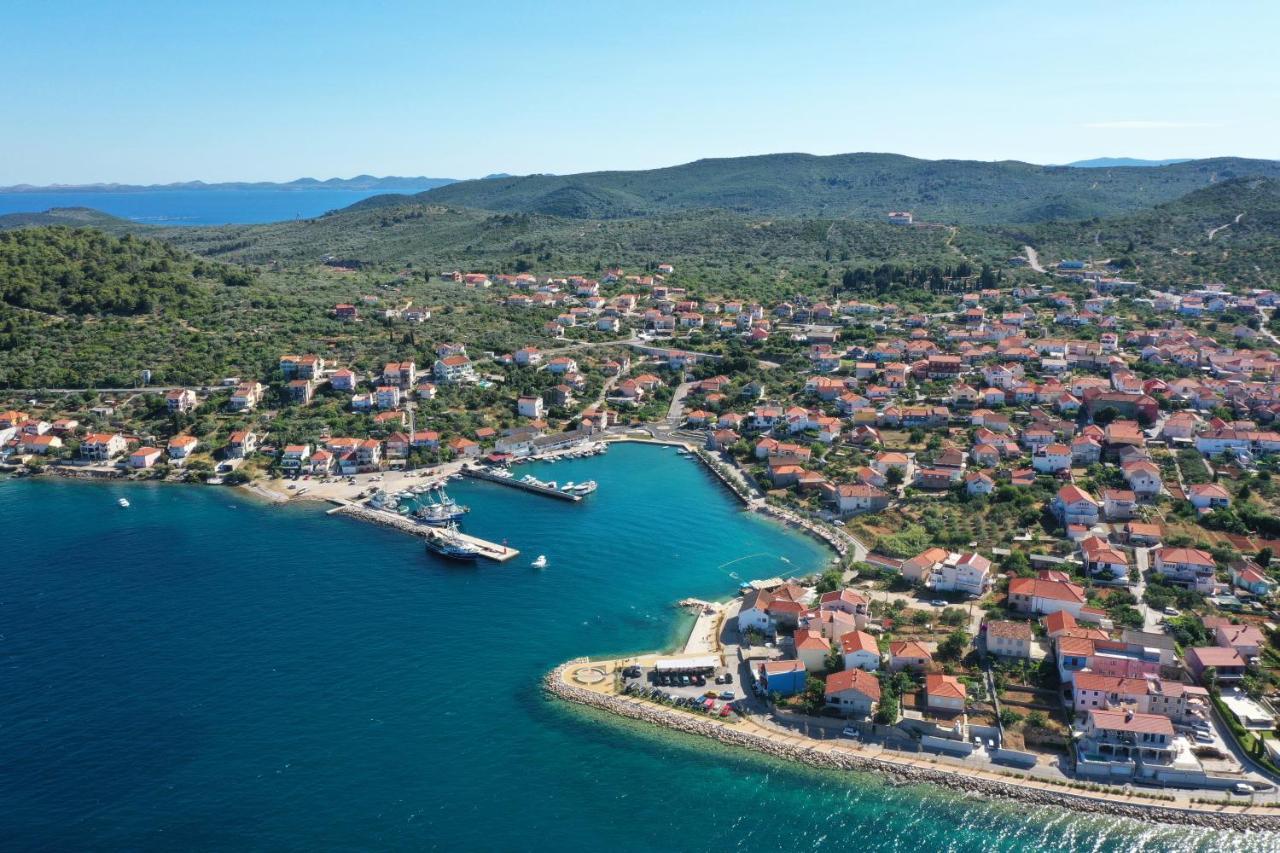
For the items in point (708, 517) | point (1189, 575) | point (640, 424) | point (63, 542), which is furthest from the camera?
point (640, 424)

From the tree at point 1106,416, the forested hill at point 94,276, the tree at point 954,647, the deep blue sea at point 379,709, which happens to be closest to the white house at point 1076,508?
the deep blue sea at point 379,709

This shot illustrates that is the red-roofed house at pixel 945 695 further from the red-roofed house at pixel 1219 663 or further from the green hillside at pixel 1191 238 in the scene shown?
the green hillside at pixel 1191 238

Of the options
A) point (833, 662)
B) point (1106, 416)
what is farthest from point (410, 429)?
point (1106, 416)

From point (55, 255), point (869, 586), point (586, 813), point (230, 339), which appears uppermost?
point (55, 255)

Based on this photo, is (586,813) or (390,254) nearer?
(586,813)

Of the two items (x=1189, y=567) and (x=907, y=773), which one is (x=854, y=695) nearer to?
(x=907, y=773)

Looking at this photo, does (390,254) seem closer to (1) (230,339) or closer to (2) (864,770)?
(1) (230,339)

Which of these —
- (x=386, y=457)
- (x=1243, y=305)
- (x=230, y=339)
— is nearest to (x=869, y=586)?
(x=386, y=457)
